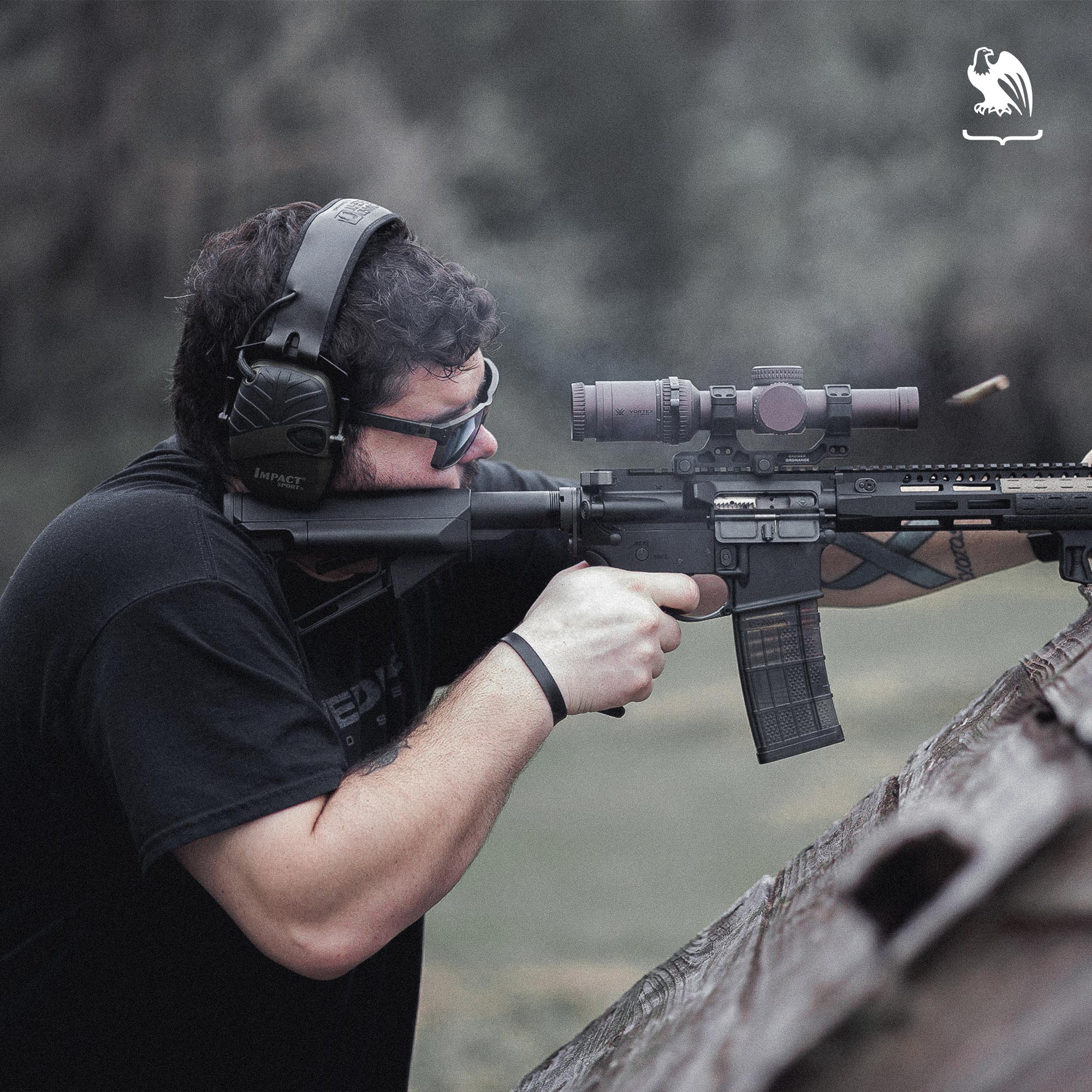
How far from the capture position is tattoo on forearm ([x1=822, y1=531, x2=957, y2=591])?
1402 millimetres

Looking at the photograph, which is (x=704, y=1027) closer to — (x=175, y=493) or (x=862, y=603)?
(x=175, y=493)

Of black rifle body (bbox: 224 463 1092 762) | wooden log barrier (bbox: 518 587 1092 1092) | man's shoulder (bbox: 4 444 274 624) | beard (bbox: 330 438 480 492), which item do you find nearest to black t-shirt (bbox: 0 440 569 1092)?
man's shoulder (bbox: 4 444 274 624)

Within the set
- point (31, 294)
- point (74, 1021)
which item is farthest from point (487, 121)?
point (74, 1021)

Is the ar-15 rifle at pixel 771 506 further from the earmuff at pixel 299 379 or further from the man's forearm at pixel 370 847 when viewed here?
the man's forearm at pixel 370 847

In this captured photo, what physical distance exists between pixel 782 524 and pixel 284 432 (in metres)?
0.64

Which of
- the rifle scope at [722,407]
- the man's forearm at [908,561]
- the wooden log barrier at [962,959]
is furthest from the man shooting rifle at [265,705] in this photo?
the wooden log barrier at [962,959]

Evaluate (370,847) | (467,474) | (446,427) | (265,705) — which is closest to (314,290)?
(446,427)

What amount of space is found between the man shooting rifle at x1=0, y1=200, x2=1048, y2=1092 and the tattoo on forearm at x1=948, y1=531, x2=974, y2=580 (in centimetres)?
43

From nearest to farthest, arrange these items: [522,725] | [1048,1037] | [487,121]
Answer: [1048,1037] < [522,725] < [487,121]

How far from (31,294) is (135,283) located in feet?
1.21

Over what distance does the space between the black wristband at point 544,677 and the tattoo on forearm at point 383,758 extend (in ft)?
0.42

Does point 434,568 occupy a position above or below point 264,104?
below

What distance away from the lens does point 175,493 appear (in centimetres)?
95

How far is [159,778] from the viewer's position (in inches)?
31.0
